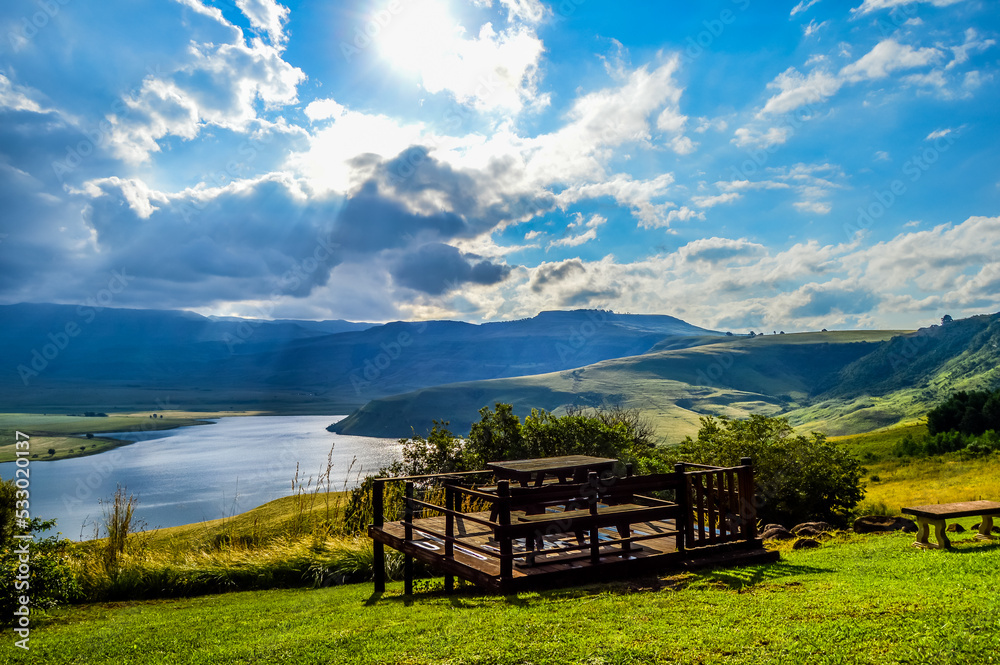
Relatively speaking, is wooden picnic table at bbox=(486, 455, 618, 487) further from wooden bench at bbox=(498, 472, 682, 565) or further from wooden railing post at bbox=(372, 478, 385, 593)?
wooden railing post at bbox=(372, 478, 385, 593)

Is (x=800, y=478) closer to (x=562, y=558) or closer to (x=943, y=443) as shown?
(x=562, y=558)

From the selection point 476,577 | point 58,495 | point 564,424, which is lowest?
point 58,495

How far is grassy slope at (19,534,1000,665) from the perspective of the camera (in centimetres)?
450

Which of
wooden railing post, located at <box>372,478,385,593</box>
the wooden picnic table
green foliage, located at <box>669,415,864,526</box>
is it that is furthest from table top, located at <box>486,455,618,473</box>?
green foliage, located at <box>669,415,864,526</box>

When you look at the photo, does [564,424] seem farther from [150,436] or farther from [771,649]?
[150,436]

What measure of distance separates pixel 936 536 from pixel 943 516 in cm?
61

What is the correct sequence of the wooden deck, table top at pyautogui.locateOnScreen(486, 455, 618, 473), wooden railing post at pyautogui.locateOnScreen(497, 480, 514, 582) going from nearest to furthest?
wooden railing post at pyautogui.locateOnScreen(497, 480, 514, 582) < the wooden deck < table top at pyautogui.locateOnScreen(486, 455, 618, 473)

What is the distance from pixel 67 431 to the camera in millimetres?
160250

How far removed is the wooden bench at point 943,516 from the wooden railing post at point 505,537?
6.78 m

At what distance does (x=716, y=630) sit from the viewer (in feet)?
16.2

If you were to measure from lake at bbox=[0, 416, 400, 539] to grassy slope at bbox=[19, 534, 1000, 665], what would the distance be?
34123 millimetres

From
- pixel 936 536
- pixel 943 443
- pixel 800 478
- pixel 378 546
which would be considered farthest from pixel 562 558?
pixel 943 443

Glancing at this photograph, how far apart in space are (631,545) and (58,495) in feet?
320

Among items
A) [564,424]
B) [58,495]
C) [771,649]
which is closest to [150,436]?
[58,495]
